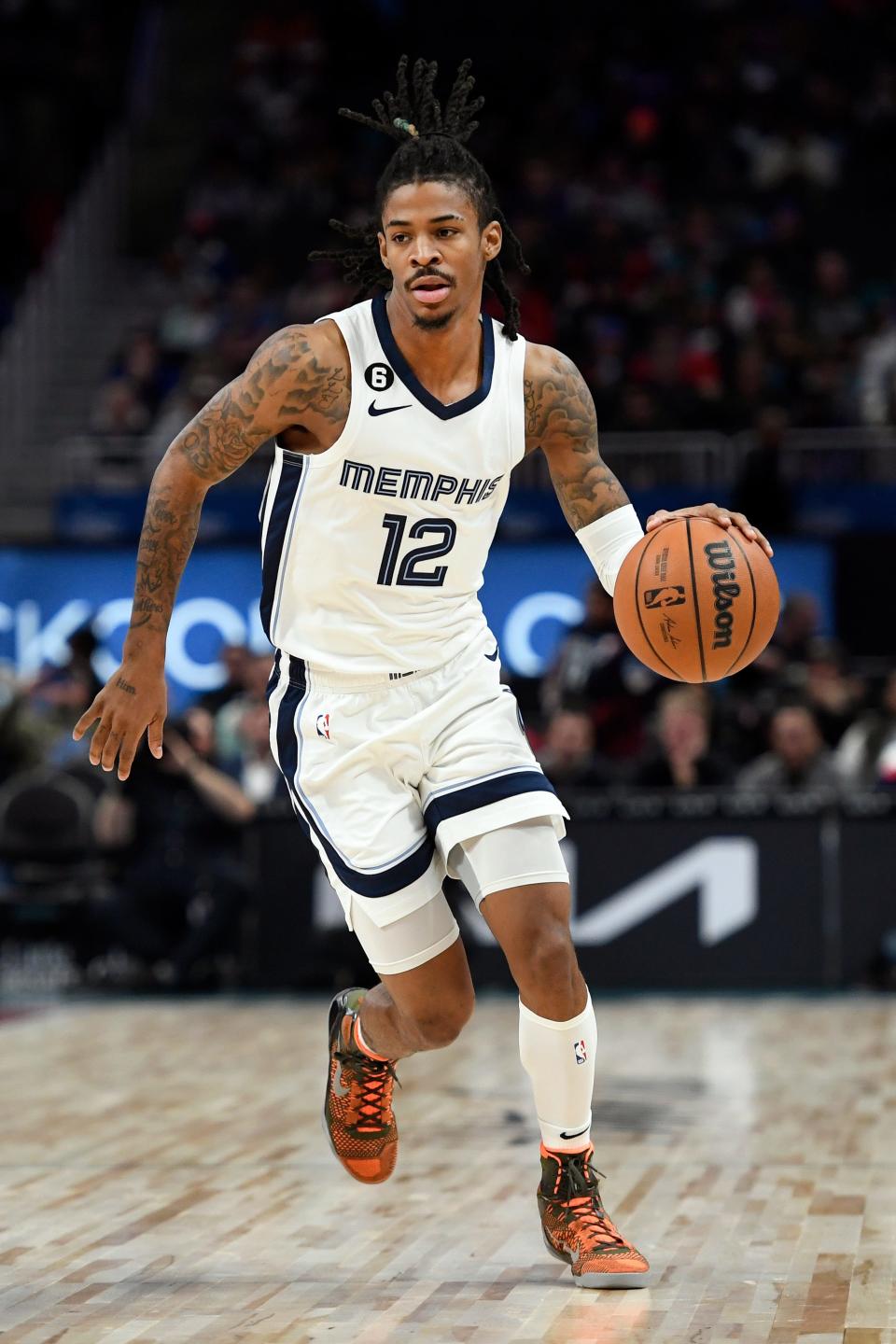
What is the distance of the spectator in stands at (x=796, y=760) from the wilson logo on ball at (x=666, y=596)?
20.4 feet

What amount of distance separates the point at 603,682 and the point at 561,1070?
23.7ft

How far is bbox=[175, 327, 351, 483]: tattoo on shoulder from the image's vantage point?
14.6ft

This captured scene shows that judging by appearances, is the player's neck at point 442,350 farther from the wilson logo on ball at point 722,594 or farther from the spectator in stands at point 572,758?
the spectator in stands at point 572,758

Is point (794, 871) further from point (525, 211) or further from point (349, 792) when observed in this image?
point (525, 211)

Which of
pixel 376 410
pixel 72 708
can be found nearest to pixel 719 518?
pixel 376 410

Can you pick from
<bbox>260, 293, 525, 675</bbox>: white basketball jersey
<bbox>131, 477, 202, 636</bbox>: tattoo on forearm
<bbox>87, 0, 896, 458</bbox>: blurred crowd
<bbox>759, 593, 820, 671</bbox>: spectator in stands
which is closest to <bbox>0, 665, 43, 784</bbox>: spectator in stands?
<bbox>87, 0, 896, 458</bbox>: blurred crowd

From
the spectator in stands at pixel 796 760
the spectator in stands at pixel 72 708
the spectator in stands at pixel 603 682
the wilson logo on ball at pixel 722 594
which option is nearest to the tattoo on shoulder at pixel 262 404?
the wilson logo on ball at pixel 722 594

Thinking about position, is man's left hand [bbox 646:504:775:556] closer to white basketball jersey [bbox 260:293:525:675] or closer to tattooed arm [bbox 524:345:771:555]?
tattooed arm [bbox 524:345:771:555]

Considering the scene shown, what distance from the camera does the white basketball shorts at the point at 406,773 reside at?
459 cm

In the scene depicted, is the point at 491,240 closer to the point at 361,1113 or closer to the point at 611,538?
the point at 611,538

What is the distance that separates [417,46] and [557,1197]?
1836 cm

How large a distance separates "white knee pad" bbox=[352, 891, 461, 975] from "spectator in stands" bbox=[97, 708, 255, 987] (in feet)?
20.0

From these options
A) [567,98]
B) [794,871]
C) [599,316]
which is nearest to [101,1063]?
[794,871]

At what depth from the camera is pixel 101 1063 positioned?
834 cm
